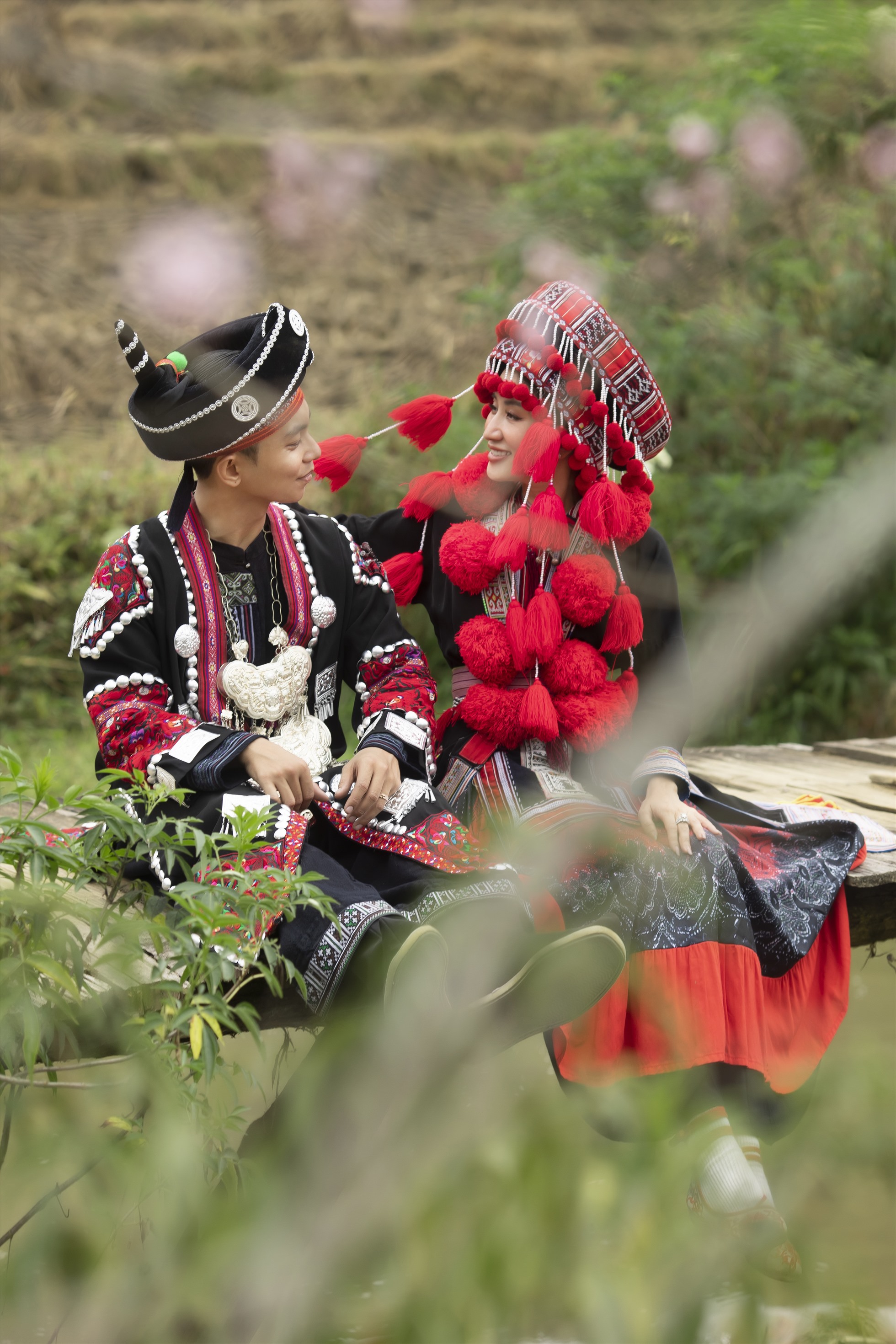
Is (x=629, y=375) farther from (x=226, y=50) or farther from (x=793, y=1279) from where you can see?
Answer: (x=793, y=1279)

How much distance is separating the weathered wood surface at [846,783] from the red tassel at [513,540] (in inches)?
36.4

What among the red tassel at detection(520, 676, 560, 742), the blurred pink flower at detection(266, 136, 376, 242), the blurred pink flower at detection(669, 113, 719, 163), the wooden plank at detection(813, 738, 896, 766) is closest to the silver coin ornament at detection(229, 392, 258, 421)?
the red tassel at detection(520, 676, 560, 742)

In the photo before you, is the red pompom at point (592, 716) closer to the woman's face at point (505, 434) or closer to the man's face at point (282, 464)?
the woman's face at point (505, 434)

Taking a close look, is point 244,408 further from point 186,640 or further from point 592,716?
point 592,716

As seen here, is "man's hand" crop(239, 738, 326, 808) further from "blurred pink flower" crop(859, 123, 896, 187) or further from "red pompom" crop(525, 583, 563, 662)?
"blurred pink flower" crop(859, 123, 896, 187)

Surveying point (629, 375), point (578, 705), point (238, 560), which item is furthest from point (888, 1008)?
point (238, 560)

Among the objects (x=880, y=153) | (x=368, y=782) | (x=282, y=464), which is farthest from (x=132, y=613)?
(x=880, y=153)

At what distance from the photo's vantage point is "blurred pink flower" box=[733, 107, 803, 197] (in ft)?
4.79

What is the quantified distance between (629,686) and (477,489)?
49 centimetres

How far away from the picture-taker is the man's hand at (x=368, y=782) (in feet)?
7.20

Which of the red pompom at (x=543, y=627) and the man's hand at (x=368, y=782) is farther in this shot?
the red pompom at (x=543, y=627)

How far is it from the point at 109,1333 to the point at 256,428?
6.10 feet

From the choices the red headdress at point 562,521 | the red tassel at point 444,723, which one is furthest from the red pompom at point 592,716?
the red tassel at point 444,723

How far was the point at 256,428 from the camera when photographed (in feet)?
7.25
